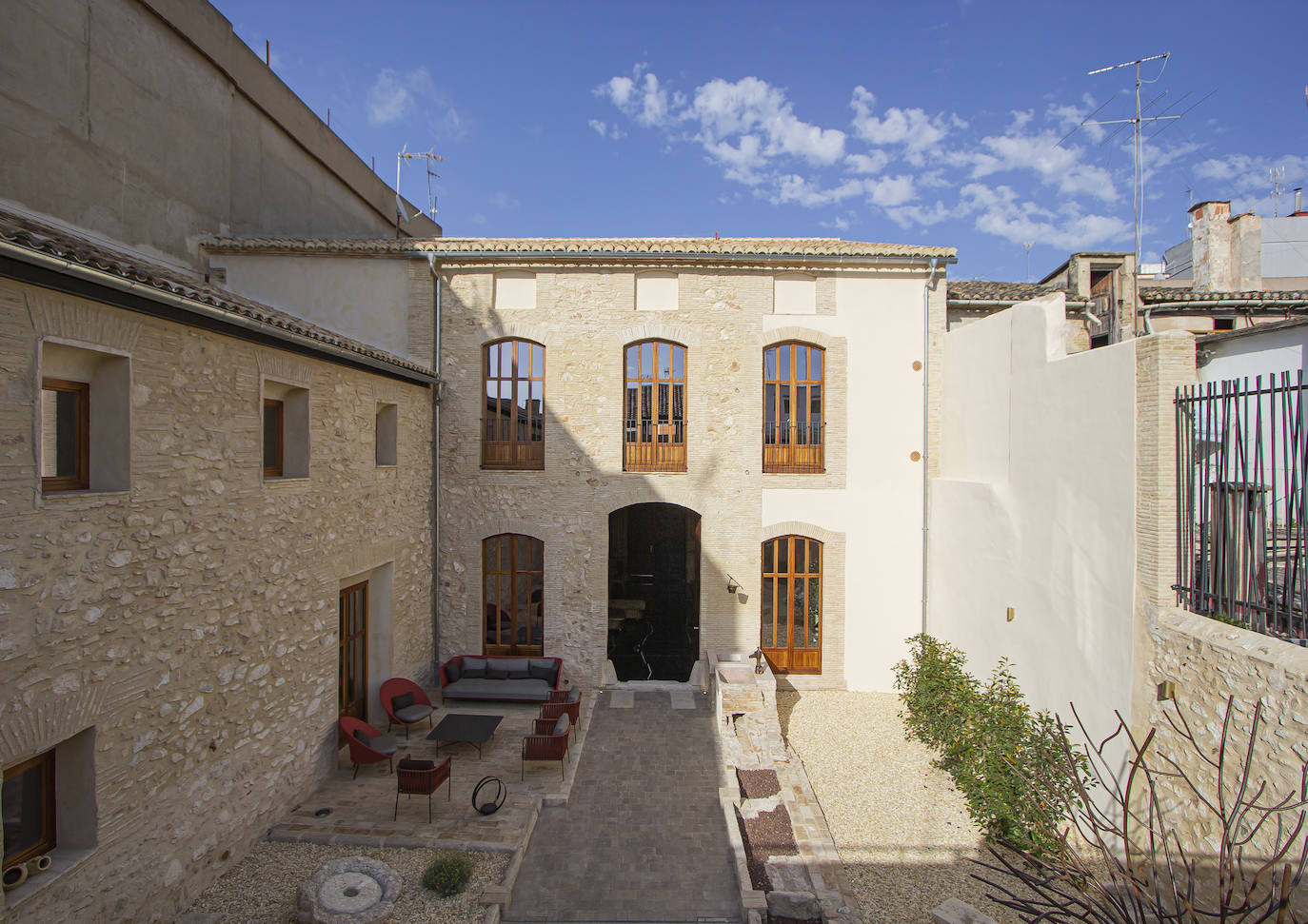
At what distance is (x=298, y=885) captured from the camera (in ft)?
20.2

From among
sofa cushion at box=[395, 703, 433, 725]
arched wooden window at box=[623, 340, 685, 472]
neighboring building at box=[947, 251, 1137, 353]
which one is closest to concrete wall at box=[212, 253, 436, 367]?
arched wooden window at box=[623, 340, 685, 472]

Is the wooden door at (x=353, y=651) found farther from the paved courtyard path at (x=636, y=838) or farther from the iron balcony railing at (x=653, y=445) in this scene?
the iron balcony railing at (x=653, y=445)

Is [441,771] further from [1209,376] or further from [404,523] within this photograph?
[1209,376]

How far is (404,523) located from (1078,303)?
13.7 m

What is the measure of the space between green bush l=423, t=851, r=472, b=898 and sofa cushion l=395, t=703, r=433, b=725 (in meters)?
3.16

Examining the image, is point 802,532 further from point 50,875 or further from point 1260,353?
point 50,875

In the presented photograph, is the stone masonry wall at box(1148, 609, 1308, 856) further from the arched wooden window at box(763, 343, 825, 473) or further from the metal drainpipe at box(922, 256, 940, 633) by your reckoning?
the arched wooden window at box(763, 343, 825, 473)

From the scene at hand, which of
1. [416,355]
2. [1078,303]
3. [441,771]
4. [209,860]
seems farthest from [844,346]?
[209,860]

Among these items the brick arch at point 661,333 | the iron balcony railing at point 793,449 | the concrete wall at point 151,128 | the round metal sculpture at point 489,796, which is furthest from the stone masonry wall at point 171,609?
the iron balcony railing at point 793,449

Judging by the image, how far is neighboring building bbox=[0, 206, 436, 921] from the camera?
182 inches

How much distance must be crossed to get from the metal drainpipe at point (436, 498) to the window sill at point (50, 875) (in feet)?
21.7

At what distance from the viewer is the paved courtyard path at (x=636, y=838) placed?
6223mm

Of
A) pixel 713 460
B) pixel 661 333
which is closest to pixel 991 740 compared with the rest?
pixel 713 460

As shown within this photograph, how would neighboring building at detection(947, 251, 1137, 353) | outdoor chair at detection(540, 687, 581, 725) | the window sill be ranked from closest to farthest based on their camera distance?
the window sill → outdoor chair at detection(540, 687, 581, 725) → neighboring building at detection(947, 251, 1137, 353)
